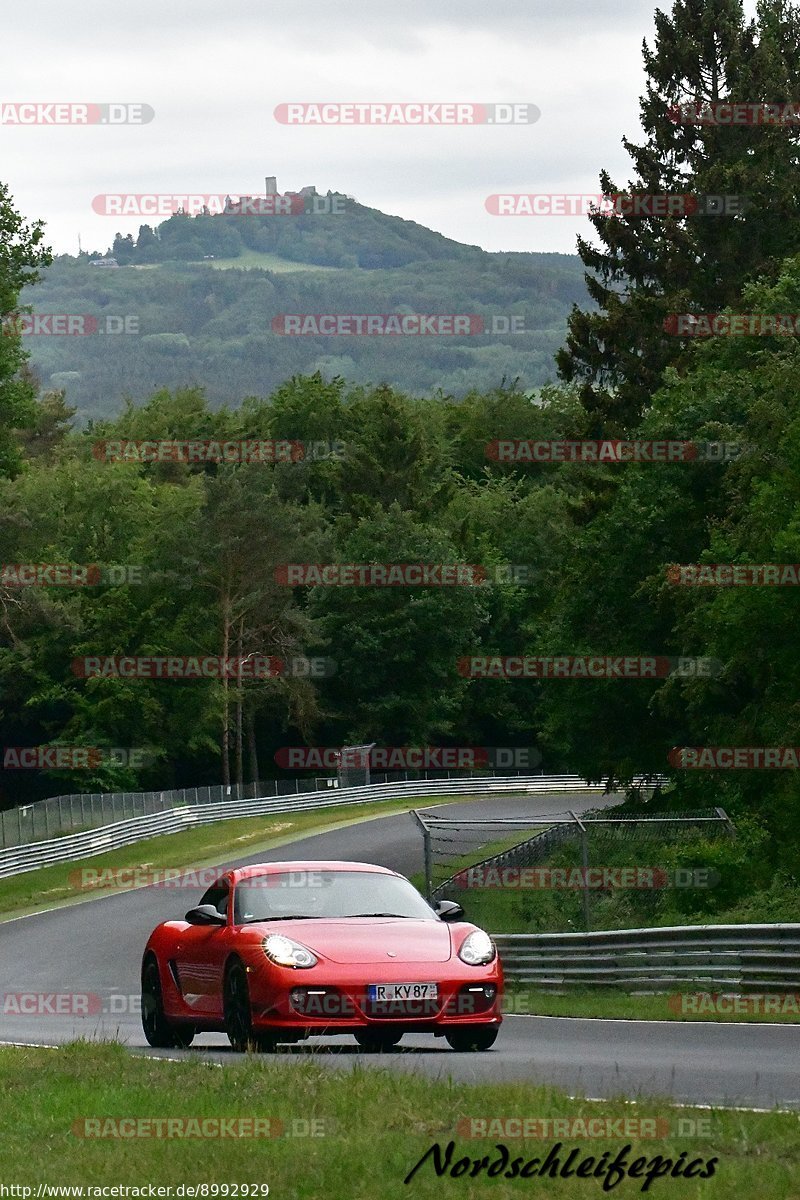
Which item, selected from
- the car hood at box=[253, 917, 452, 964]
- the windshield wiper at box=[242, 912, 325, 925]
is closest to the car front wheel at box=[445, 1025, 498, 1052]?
the car hood at box=[253, 917, 452, 964]

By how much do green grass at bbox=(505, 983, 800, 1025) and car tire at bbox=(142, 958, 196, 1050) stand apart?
445 cm

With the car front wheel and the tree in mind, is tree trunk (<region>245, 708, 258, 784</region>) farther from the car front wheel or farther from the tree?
the car front wheel

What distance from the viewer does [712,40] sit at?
6047 cm

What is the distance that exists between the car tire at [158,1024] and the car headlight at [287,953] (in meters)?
2.08

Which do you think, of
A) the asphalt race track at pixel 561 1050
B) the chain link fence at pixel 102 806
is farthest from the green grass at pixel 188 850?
the asphalt race track at pixel 561 1050

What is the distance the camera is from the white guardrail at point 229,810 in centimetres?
5285

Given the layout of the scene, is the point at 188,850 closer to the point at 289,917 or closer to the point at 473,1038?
the point at 289,917

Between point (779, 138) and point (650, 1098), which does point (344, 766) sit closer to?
point (779, 138)

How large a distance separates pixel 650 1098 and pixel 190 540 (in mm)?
77038

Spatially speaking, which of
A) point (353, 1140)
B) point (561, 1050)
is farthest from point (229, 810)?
point (353, 1140)

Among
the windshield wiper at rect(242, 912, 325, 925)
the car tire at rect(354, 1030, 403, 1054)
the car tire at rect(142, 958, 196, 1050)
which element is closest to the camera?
the car tire at rect(354, 1030, 403, 1054)

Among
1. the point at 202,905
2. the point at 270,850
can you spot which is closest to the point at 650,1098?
the point at 202,905

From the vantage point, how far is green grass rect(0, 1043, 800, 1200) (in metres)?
6.98

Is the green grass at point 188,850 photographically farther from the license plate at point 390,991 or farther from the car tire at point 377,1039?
the license plate at point 390,991
